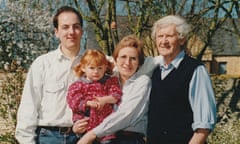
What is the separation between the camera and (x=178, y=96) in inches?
127

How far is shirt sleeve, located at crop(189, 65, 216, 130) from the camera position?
315 centimetres

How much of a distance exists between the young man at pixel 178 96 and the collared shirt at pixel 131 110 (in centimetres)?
7

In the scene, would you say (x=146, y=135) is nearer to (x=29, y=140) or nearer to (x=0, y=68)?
(x=29, y=140)

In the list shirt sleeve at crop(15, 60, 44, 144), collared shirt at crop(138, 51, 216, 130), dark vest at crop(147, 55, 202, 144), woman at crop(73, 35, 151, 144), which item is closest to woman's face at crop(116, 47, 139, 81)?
woman at crop(73, 35, 151, 144)

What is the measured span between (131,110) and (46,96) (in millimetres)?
676

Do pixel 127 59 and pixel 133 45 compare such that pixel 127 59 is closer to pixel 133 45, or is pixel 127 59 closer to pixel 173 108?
pixel 133 45

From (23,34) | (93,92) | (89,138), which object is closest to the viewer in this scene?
(89,138)

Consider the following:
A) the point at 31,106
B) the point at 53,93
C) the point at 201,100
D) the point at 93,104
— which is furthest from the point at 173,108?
the point at 31,106

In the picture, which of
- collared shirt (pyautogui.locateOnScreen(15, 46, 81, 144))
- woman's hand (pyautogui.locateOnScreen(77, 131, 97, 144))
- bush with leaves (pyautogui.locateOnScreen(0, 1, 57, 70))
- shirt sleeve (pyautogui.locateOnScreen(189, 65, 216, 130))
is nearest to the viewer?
shirt sleeve (pyautogui.locateOnScreen(189, 65, 216, 130))

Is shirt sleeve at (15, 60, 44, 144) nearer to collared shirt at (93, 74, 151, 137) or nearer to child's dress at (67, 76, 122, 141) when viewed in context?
child's dress at (67, 76, 122, 141)

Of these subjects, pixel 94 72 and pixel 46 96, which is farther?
pixel 46 96

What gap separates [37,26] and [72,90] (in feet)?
38.3

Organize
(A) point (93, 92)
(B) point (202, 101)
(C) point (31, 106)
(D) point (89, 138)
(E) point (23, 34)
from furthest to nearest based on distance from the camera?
(E) point (23, 34), (C) point (31, 106), (A) point (93, 92), (D) point (89, 138), (B) point (202, 101)

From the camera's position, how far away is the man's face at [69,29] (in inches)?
136
